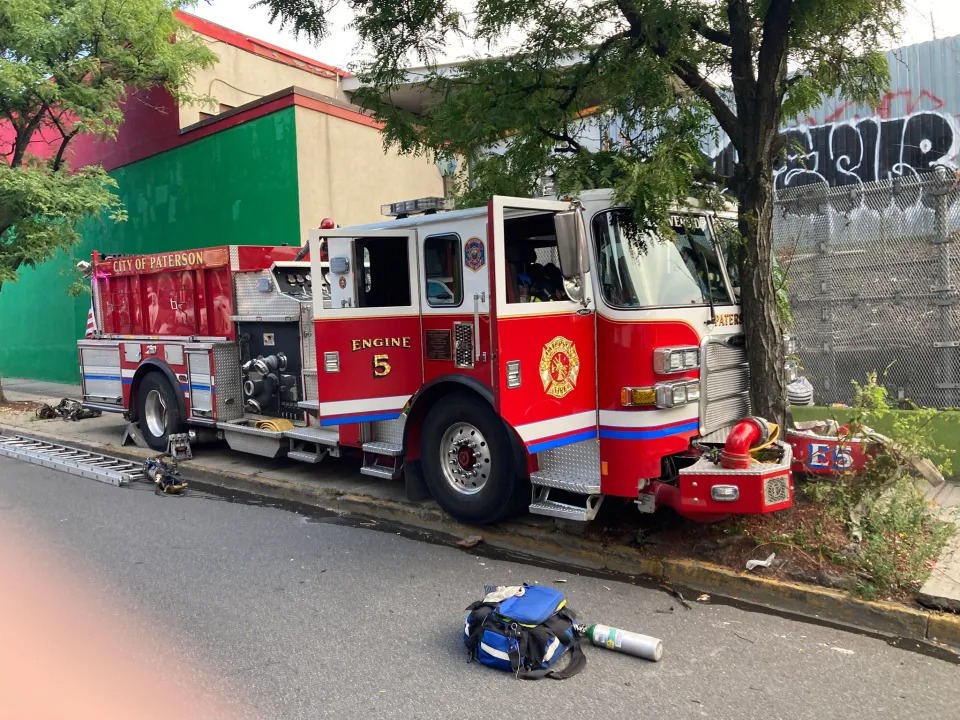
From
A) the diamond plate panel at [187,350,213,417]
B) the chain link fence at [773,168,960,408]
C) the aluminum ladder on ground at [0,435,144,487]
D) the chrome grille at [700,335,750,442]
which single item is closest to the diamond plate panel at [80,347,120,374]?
the aluminum ladder on ground at [0,435,144,487]

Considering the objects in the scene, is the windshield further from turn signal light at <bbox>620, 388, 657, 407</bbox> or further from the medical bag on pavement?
the medical bag on pavement

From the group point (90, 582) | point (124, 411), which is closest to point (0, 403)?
point (124, 411)

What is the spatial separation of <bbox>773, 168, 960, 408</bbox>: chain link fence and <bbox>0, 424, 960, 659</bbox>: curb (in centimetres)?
411

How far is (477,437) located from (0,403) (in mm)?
12801

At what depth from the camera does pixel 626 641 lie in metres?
4.16

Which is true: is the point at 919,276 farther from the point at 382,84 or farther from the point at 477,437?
the point at 382,84

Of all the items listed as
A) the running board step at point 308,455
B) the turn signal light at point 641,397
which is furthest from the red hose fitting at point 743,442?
the running board step at point 308,455

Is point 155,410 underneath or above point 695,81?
underneath

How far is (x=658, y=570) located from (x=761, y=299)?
2.21 meters

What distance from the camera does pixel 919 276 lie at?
8039mm

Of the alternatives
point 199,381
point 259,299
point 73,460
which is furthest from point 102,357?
point 259,299

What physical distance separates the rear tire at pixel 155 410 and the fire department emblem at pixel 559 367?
5.94 m

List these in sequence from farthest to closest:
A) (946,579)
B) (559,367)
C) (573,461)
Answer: (573,461) → (559,367) → (946,579)

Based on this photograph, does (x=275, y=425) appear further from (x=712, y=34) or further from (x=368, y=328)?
(x=712, y=34)
